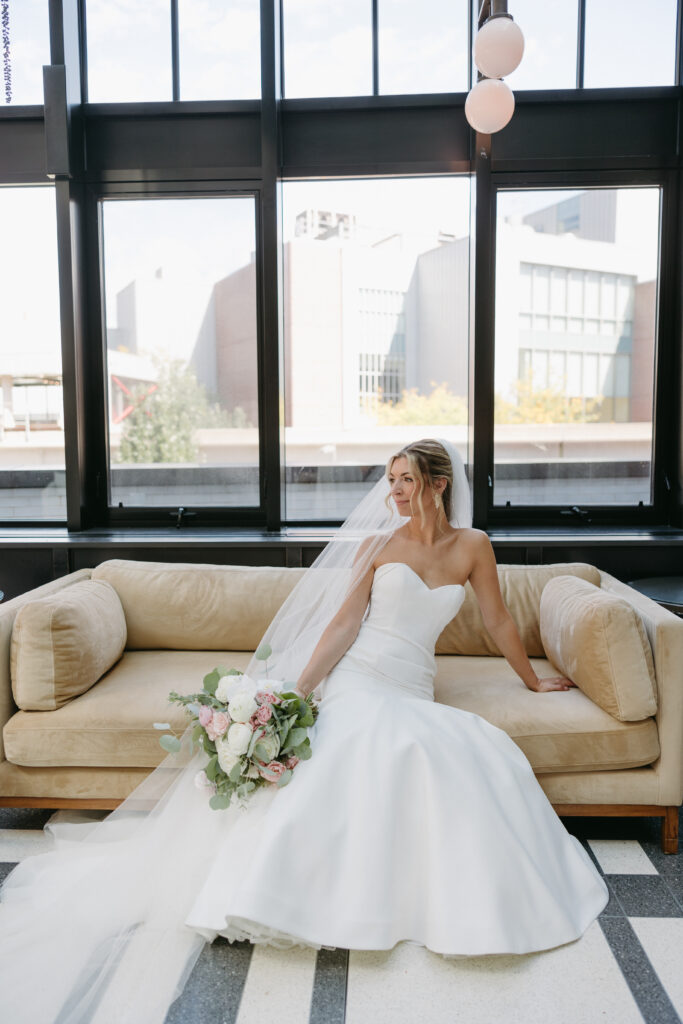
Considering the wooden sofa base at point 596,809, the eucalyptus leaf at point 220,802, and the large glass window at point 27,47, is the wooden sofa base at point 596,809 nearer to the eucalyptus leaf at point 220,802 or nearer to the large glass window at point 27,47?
the eucalyptus leaf at point 220,802

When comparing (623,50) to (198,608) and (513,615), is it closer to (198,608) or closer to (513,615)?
(513,615)

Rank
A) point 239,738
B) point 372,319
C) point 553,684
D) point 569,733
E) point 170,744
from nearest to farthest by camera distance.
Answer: point 239,738, point 170,744, point 569,733, point 553,684, point 372,319

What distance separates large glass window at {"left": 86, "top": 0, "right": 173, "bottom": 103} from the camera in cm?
444

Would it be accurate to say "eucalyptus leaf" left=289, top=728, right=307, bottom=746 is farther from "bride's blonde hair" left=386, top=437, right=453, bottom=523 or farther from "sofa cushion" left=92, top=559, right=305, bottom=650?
"sofa cushion" left=92, top=559, right=305, bottom=650

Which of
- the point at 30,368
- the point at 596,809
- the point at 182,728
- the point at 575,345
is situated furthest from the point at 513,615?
the point at 30,368

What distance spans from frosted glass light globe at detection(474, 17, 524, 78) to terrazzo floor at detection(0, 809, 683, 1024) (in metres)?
2.44

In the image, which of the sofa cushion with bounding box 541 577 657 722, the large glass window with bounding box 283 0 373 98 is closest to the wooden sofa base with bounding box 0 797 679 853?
the sofa cushion with bounding box 541 577 657 722

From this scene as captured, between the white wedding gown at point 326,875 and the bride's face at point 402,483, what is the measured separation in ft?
2.64

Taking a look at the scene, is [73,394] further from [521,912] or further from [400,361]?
[521,912]

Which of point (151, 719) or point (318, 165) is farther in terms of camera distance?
point (318, 165)

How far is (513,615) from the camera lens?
3.47 metres

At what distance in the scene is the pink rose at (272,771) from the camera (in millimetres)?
2217

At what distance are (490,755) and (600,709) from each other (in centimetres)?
66

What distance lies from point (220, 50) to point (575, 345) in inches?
101
